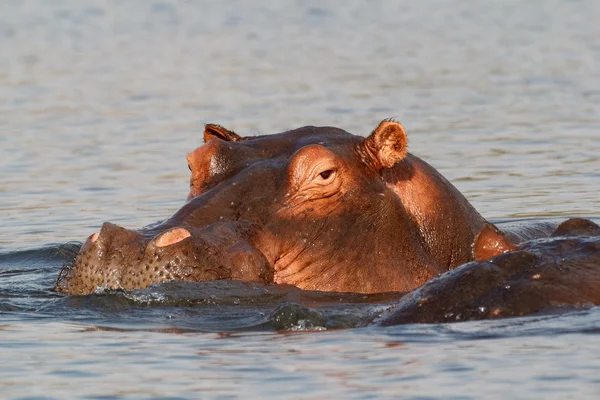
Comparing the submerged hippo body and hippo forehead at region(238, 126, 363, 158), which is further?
hippo forehead at region(238, 126, 363, 158)

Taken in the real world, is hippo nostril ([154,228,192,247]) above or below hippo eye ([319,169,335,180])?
below

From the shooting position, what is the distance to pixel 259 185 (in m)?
8.80

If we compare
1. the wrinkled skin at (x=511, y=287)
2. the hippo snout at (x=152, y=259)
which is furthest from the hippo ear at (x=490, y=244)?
the hippo snout at (x=152, y=259)

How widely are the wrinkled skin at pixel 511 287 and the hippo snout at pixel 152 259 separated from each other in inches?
44.0

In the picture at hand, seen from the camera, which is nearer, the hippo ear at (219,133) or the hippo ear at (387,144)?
the hippo ear at (387,144)

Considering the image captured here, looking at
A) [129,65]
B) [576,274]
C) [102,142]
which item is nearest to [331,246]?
[576,274]

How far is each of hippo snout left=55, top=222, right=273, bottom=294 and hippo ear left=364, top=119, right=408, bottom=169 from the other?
49.1 inches

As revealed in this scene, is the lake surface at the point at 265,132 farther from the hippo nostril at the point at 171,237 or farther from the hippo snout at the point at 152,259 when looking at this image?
the hippo nostril at the point at 171,237

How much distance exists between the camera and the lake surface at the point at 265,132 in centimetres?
688

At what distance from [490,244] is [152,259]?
199 cm

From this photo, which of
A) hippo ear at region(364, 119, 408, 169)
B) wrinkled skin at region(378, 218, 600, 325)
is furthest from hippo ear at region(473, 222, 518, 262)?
hippo ear at region(364, 119, 408, 169)

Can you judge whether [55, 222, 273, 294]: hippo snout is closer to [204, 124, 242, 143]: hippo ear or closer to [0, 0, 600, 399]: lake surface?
[0, 0, 600, 399]: lake surface

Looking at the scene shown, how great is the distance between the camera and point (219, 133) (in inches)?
378

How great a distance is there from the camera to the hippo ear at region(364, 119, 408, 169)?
352 inches
